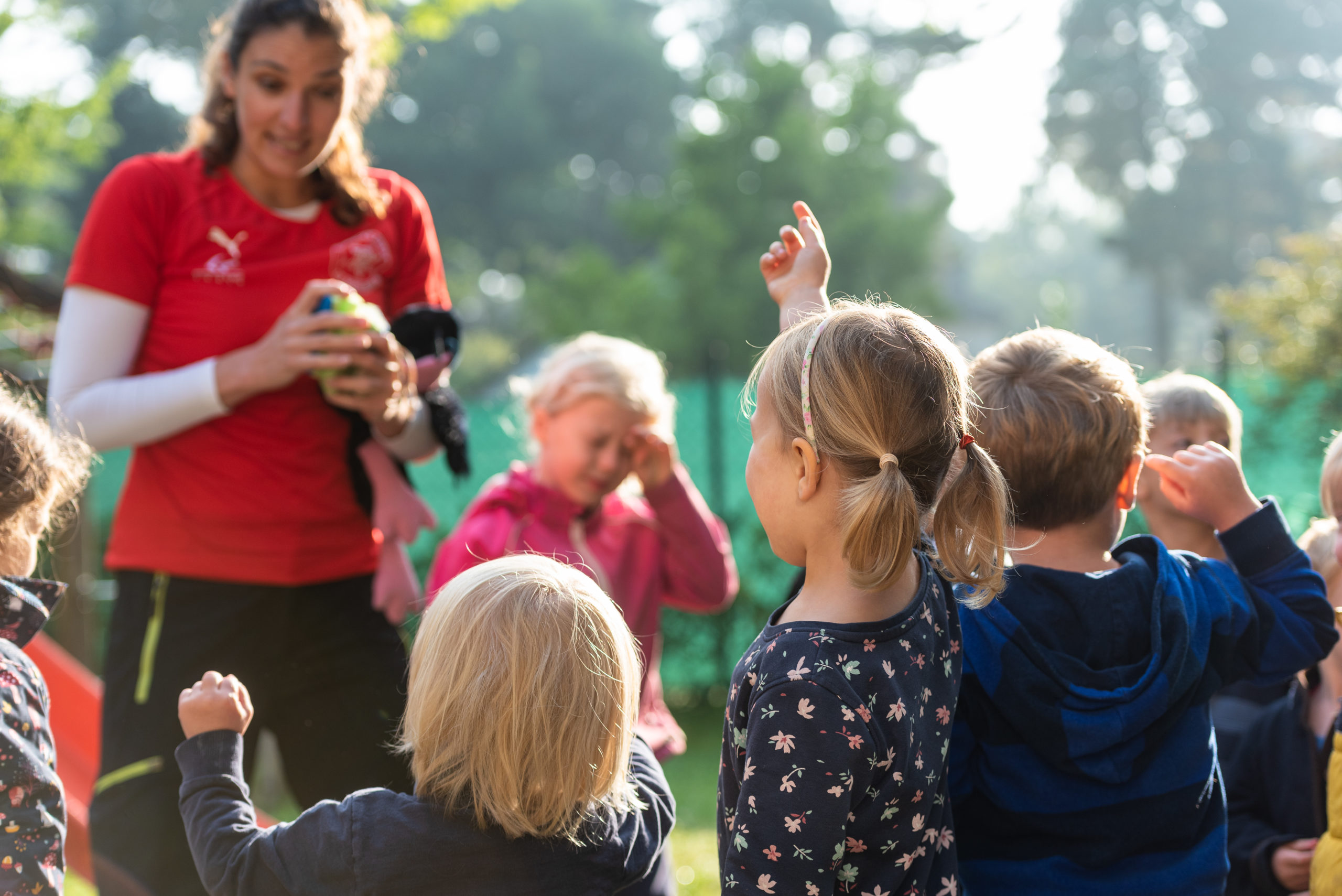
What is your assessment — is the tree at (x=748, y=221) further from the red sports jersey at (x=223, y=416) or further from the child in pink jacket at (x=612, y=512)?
the red sports jersey at (x=223, y=416)

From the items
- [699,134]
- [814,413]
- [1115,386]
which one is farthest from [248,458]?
[699,134]

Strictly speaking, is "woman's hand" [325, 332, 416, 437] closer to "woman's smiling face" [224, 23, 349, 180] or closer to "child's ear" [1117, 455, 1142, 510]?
"woman's smiling face" [224, 23, 349, 180]

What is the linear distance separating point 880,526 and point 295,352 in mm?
1242

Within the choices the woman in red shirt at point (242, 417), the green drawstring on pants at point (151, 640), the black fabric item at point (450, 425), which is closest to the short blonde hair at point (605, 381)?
the black fabric item at point (450, 425)

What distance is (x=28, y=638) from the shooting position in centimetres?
179

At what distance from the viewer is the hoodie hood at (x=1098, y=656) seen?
170 cm

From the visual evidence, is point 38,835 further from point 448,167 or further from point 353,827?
point 448,167

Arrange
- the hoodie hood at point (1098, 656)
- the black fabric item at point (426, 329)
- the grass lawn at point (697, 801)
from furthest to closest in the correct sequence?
the grass lawn at point (697, 801), the black fabric item at point (426, 329), the hoodie hood at point (1098, 656)

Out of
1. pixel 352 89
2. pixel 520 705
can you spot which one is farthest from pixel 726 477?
pixel 520 705

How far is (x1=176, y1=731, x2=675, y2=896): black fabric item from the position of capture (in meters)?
1.51

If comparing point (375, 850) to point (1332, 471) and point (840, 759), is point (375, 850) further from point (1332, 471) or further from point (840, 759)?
point (1332, 471)

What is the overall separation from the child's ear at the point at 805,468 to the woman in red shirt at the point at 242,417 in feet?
3.37

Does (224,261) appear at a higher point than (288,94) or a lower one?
lower

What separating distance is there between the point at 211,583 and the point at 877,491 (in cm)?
144
